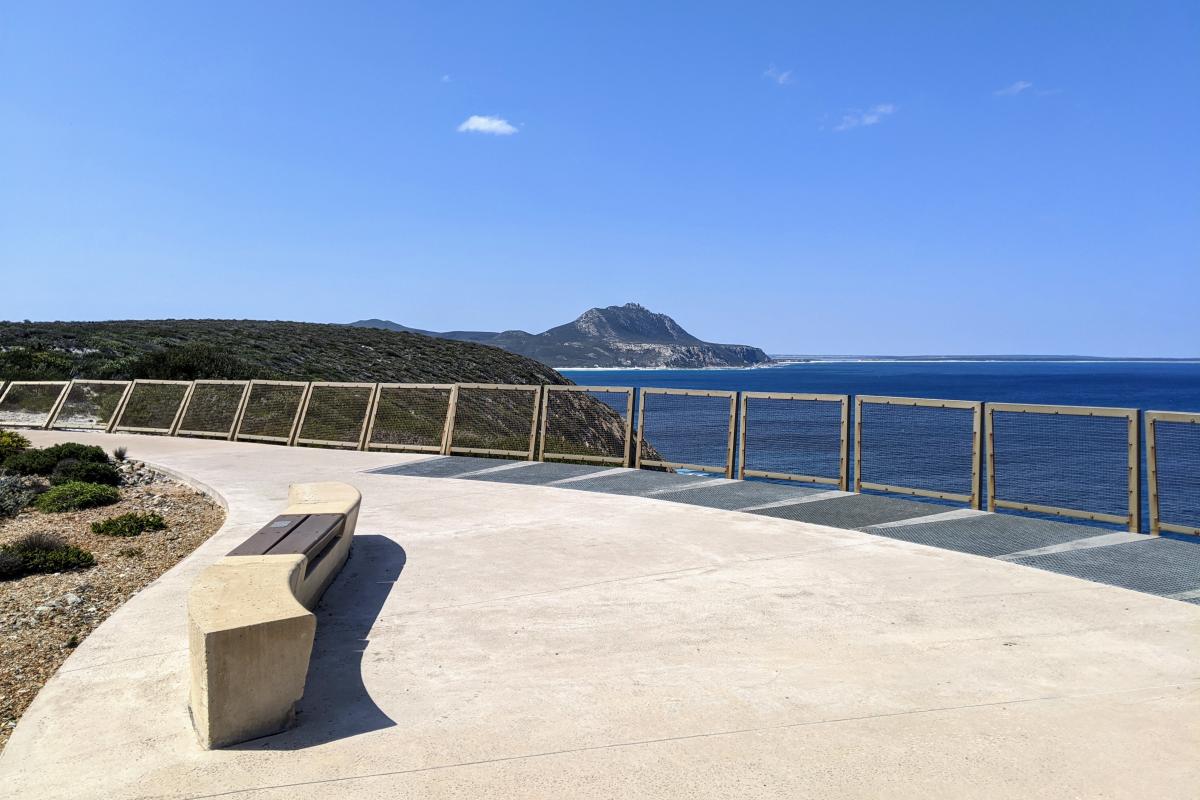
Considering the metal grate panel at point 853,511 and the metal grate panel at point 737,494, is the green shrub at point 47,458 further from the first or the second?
the metal grate panel at point 853,511

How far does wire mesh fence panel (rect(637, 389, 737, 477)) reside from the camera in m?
13.6

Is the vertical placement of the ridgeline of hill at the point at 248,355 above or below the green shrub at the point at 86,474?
above

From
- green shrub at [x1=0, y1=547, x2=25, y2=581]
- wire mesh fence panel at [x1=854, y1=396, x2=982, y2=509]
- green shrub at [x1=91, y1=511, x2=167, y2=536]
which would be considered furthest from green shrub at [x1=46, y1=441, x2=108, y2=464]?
wire mesh fence panel at [x1=854, y1=396, x2=982, y2=509]

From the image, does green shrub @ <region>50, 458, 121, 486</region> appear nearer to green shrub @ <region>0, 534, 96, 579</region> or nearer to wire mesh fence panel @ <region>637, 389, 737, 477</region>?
green shrub @ <region>0, 534, 96, 579</region>

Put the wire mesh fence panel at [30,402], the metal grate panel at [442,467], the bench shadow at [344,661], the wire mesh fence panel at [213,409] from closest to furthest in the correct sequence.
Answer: the bench shadow at [344,661], the metal grate panel at [442,467], the wire mesh fence panel at [213,409], the wire mesh fence panel at [30,402]

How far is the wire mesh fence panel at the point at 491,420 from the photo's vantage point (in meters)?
16.3

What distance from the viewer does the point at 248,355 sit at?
40969 millimetres

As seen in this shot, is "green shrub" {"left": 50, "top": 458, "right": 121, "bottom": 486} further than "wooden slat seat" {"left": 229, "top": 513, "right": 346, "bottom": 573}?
Yes

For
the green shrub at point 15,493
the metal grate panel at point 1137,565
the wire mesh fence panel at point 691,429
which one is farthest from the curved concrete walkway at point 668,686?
the green shrub at point 15,493

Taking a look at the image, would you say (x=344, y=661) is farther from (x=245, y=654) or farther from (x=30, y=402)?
(x=30, y=402)

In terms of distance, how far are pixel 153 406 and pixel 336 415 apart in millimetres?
6698

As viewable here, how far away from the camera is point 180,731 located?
416cm

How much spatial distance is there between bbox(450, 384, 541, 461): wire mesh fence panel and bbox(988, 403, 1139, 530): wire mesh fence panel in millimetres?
8147

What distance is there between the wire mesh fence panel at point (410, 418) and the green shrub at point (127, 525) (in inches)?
274
